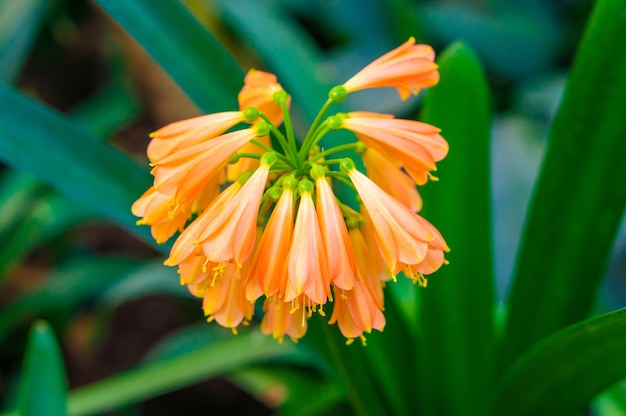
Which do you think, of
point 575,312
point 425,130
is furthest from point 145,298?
point 425,130

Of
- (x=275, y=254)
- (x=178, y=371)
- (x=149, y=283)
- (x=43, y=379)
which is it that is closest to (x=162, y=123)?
(x=149, y=283)

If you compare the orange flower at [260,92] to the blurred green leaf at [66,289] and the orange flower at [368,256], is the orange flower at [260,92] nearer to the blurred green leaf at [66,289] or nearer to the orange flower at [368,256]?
the orange flower at [368,256]

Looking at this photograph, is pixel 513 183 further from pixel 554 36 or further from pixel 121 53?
pixel 121 53

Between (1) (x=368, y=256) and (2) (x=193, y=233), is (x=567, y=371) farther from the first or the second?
(2) (x=193, y=233)

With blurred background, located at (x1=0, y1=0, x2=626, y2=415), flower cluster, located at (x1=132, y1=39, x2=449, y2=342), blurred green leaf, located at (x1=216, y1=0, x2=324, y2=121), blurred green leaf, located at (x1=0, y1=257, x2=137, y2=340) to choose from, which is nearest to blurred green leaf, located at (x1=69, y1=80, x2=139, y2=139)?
blurred background, located at (x1=0, y1=0, x2=626, y2=415)

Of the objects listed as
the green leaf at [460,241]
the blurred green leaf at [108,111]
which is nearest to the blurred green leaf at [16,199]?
the blurred green leaf at [108,111]

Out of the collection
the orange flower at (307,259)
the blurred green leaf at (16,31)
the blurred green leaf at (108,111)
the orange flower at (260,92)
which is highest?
the blurred green leaf at (16,31)

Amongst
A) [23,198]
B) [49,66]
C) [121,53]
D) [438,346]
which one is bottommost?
[438,346]
